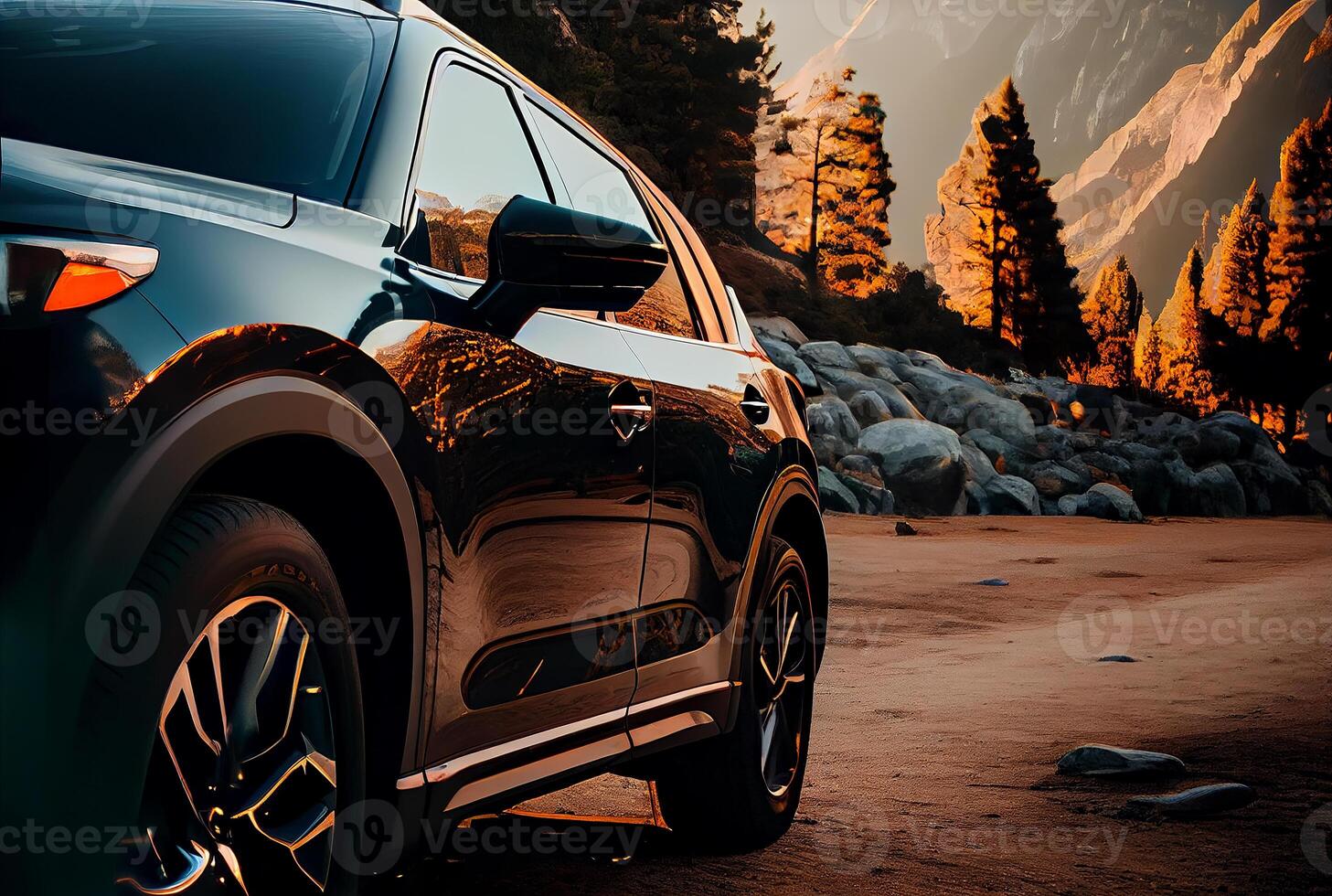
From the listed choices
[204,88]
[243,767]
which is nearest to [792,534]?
[204,88]

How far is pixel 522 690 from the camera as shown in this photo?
3.03m

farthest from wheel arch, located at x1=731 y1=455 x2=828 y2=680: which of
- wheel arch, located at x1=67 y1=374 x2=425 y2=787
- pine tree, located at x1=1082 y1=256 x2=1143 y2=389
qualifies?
pine tree, located at x1=1082 y1=256 x2=1143 y2=389

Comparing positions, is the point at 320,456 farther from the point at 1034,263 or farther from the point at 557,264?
the point at 1034,263

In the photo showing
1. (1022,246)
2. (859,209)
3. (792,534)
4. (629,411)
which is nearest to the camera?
(629,411)

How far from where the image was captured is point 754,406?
4.48 m

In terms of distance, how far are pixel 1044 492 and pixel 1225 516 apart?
7337mm

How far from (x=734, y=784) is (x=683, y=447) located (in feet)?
3.76

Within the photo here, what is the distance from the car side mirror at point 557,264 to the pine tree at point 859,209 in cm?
6930

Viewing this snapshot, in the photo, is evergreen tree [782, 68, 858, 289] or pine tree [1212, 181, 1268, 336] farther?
evergreen tree [782, 68, 858, 289]

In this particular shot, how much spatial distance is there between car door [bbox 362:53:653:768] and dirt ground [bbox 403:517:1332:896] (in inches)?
41.4

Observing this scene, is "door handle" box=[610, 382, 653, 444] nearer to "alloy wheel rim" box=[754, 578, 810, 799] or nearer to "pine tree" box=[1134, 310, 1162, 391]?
"alloy wheel rim" box=[754, 578, 810, 799]

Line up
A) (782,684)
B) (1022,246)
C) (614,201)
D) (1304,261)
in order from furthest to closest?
1. (1022,246)
2. (1304,261)
3. (782,684)
4. (614,201)

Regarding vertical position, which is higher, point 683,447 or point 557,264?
point 557,264

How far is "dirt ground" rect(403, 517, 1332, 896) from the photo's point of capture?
4.25 metres
